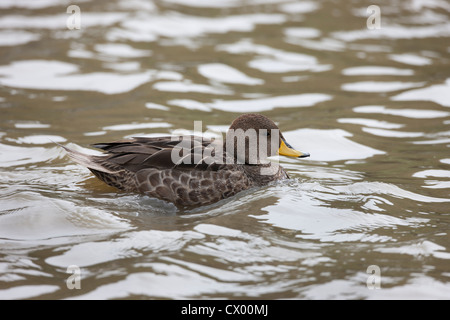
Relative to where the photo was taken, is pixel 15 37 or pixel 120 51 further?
pixel 15 37

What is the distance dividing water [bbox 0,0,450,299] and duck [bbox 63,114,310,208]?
17 centimetres

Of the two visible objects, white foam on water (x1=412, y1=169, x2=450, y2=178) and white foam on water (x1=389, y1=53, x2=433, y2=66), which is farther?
white foam on water (x1=389, y1=53, x2=433, y2=66)

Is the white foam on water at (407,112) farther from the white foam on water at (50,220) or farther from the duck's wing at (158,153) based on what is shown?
the white foam on water at (50,220)

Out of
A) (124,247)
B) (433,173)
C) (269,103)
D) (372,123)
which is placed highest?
(269,103)

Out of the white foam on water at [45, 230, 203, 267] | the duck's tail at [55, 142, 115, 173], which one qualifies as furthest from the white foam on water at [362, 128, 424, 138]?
the white foam on water at [45, 230, 203, 267]

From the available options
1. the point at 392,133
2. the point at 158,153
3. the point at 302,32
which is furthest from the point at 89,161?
the point at 302,32

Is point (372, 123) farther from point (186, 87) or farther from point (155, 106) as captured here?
point (155, 106)

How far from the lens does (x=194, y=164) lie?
671cm

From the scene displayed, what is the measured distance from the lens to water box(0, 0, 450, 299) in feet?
17.1

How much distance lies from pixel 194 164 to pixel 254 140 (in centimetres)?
83

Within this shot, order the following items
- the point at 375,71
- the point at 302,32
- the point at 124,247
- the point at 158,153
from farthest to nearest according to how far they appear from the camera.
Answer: the point at 302,32, the point at 375,71, the point at 158,153, the point at 124,247

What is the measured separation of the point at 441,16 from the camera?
14.0m

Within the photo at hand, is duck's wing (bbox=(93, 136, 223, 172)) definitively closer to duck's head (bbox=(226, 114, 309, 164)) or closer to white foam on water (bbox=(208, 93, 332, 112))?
duck's head (bbox=(226, 114, 309, 164))

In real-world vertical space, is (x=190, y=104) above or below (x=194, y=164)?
above
